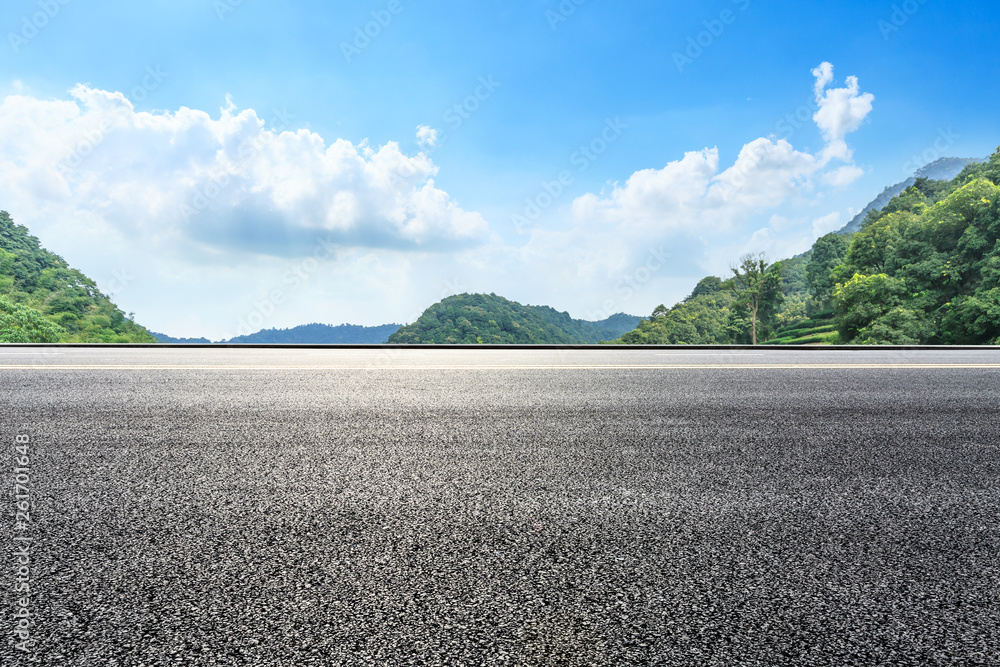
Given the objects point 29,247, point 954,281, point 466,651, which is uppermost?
point 29,247

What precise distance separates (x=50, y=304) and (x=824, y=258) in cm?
9539

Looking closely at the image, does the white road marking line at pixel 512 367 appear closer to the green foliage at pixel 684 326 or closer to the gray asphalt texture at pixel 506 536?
the gray asphalt texture at pixel 506 536

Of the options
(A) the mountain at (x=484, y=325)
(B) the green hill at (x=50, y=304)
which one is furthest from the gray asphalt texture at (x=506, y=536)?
(A) the mountain at (x=484, y=325)

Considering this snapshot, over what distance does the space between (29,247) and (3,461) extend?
93.8m

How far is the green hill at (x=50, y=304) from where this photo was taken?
43688 mm

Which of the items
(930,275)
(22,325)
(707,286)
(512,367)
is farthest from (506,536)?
(707,286)

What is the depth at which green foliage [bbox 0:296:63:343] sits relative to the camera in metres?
41.2

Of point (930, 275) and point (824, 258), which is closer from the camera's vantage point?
point (930, 275)

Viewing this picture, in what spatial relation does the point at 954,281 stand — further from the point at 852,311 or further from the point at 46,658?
the point at 46,658

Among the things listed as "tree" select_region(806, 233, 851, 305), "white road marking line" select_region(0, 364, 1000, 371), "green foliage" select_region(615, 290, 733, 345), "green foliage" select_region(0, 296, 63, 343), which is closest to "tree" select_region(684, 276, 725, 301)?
"green foliage" select_region(615, 290, 733, 345)

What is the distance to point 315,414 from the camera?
12.0ft

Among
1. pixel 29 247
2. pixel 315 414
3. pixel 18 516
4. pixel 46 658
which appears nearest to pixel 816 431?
pixel 315 414

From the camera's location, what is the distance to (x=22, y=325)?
141 feet

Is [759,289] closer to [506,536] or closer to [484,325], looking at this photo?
[484,325]
